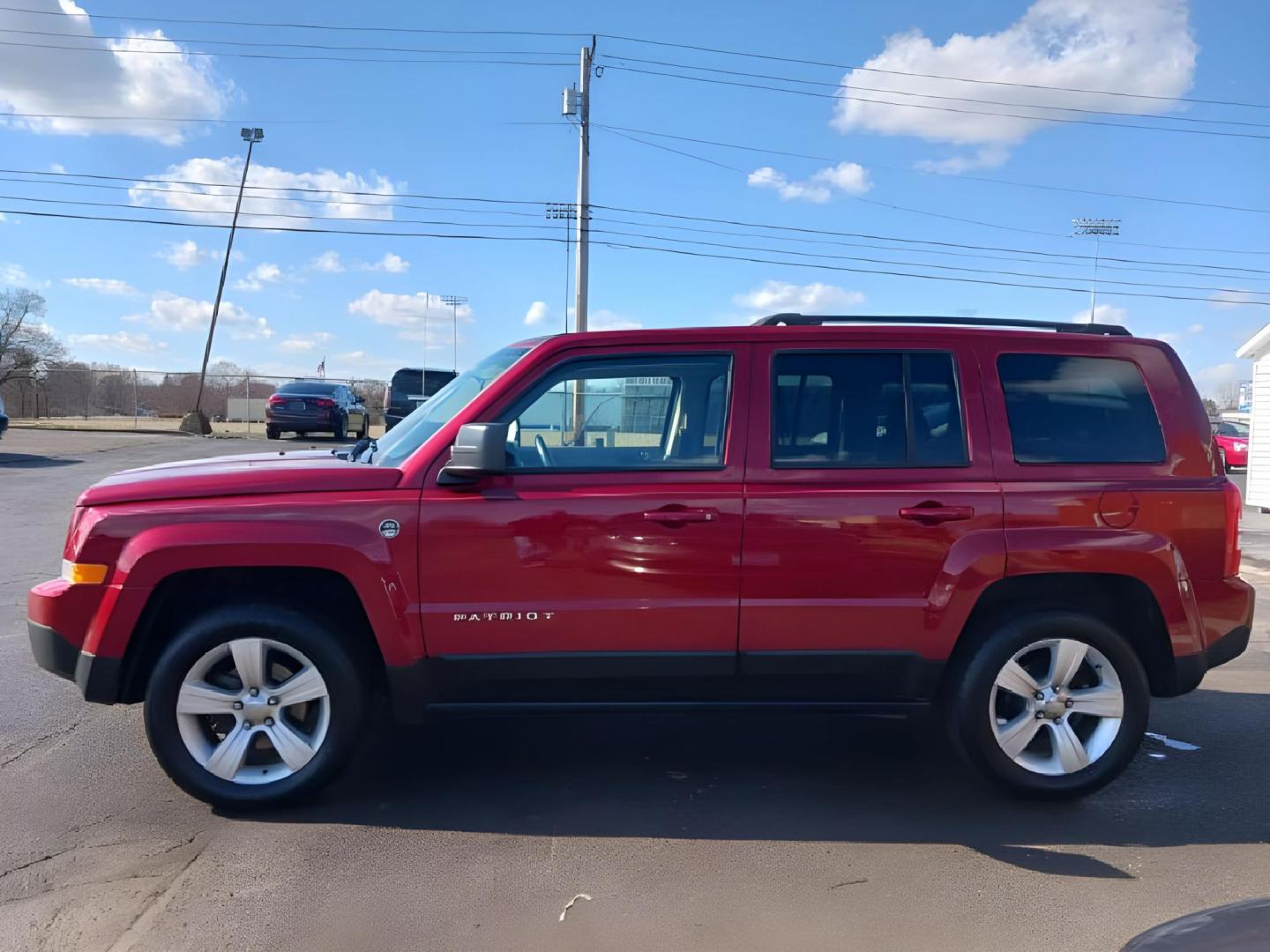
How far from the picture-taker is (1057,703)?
13.9ft

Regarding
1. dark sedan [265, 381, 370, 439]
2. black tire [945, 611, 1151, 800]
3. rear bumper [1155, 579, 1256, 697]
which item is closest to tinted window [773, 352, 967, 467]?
black tire [945, 611, 1151, 800]

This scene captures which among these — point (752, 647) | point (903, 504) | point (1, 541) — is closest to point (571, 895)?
point (752, 647)

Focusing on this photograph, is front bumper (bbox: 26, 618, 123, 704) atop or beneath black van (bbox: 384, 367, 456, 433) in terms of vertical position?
beneath

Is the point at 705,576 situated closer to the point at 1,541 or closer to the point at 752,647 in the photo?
the point at 752,647

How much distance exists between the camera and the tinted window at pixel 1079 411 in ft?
13.9

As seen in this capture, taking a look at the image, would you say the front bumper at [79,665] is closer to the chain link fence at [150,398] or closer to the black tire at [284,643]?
the black tire at [284,643]

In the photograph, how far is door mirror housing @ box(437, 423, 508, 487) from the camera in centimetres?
382

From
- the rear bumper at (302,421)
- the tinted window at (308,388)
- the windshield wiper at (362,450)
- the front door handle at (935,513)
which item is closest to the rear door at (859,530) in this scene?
the front door handle at (935,513)

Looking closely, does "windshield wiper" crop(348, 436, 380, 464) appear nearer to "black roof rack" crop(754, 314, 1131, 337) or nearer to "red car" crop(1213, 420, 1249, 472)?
"black roof rack" crop(754, 314, 1131, 337)

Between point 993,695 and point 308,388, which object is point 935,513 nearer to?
point 993,695

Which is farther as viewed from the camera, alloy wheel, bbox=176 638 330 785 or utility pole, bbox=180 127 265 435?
utility pole, bbox=180 127 265 435

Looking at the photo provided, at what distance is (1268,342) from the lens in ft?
66.6

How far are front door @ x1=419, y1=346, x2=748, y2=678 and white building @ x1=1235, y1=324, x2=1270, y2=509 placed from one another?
65.5ft

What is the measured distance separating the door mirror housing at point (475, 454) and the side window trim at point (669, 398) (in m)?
0.15
